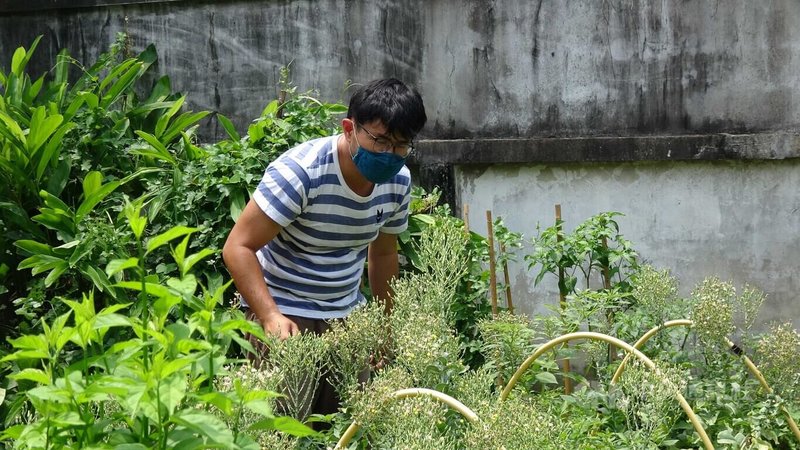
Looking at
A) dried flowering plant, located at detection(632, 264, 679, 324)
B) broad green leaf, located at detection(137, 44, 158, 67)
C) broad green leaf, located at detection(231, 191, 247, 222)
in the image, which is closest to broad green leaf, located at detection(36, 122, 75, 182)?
broad green leaf, located at detection(231, 191, 247, 222)

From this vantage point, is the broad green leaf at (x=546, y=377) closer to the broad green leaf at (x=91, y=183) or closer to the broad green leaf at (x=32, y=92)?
the broad green leaf at (x=91, y=183)

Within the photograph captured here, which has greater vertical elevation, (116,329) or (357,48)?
(357,48)

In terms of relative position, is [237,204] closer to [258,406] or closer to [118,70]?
[118,70]

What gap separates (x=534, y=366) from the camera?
3408 millimetres

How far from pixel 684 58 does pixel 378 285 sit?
2095 millimetres

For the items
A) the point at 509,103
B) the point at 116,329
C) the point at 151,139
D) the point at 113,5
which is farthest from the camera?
the point at 113,5

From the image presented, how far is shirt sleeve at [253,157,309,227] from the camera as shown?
123 inches

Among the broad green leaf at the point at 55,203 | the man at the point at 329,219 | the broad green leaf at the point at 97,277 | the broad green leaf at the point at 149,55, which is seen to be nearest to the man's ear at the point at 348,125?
the man at the point at 329,219

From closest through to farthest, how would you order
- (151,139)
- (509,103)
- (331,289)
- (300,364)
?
(300,364), (331,289), (151,139), (509,103)

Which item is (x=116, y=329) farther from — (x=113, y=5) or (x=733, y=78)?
(x=733, y=78)

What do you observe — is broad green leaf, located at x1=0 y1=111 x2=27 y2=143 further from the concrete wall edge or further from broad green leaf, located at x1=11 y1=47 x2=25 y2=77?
the concrete wall edge

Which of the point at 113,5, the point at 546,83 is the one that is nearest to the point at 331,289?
the point at 546,83

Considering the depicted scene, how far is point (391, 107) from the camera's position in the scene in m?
3.07

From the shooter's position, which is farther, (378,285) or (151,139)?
(151,139)
